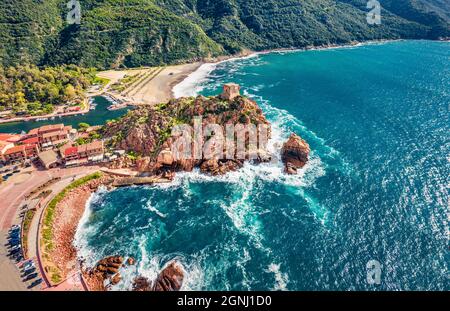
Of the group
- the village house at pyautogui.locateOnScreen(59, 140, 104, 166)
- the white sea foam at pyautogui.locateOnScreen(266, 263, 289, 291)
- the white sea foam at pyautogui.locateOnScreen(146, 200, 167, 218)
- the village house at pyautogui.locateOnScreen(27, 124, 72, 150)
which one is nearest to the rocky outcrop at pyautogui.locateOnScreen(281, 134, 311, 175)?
the white sea foam at pyautogui.locateOnScreen(266, 263, 289, 291)

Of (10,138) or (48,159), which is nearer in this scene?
(48,159)

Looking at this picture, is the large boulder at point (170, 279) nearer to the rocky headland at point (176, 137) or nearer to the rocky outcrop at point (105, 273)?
the rocky outcrop at point (105, 273)

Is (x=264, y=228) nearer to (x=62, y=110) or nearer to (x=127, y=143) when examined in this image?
(x=127, y=143)

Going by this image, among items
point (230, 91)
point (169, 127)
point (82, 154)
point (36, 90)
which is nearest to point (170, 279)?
point (169, 127)

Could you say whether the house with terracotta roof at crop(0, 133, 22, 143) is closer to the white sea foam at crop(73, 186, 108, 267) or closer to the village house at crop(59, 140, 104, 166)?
the village house at crop(59, 140, 104, 166)

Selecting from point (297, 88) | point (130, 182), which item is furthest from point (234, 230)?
point (297, 88)

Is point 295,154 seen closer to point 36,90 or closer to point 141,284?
point 141,284
